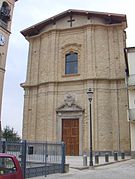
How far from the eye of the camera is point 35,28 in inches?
1180

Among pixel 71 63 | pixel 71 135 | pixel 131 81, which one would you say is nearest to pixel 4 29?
pixel 71 63

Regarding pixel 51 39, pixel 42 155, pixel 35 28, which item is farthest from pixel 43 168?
pixel 35 28

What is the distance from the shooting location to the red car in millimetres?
5916

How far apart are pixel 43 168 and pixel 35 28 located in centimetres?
2135

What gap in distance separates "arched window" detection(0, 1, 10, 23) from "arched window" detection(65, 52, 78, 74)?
29.6ft

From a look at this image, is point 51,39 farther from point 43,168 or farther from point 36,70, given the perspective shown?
point 43,168

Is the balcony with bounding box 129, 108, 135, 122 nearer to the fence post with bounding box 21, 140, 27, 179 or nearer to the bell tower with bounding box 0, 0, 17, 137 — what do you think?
the fence post with bounding box 21, 140, 27, 179

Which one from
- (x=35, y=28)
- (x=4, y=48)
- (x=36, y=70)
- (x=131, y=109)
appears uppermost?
(x=35, y=28)

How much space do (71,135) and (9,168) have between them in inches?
759

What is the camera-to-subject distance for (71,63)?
27.4 m

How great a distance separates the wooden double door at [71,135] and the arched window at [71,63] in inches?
200

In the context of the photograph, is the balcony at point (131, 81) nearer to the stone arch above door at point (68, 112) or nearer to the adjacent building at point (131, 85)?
the adjacent building at point (131, 85)

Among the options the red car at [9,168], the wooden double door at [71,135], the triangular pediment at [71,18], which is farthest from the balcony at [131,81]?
the red car at [9,168]

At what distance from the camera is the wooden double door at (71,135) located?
2475 centimetres
